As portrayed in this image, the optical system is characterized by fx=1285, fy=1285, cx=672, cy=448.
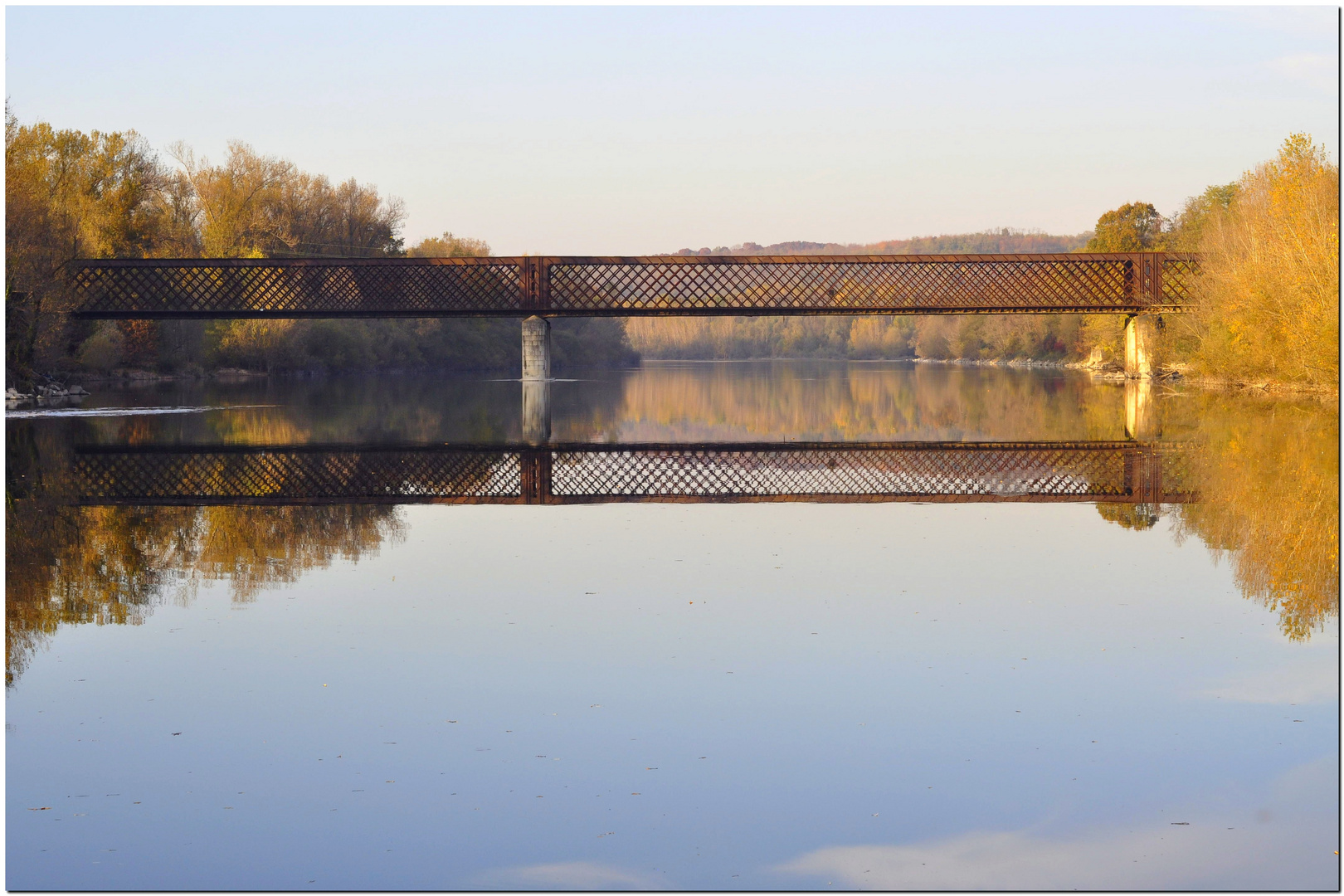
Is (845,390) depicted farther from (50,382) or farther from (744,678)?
(744,678)

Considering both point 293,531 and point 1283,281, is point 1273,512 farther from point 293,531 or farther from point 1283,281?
point 1283,281

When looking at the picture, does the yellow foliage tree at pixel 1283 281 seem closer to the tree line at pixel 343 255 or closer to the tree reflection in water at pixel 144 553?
the tree line at pixel 343 255

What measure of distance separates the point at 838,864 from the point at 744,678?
9.11 ft

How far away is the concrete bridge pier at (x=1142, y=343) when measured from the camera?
208 feet

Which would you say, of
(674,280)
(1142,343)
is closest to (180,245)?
(674,280)

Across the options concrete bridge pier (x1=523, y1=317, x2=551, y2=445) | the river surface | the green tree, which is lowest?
the river surface

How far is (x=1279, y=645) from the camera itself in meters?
9.00

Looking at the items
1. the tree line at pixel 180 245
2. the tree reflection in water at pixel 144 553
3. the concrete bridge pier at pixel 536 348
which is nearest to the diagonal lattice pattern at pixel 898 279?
the concrete bridge pier at pixel 536 348

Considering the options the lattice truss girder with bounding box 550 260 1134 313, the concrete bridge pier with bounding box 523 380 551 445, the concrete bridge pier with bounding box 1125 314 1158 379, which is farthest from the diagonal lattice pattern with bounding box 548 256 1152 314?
the concrete bridge pier with bounding box 523 380 551 445

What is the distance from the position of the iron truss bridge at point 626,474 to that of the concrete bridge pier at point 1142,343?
1523 inches

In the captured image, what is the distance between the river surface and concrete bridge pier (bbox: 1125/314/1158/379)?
49652mm

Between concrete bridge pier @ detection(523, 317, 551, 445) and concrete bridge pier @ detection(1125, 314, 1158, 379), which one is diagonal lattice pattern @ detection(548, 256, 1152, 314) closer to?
concrete bridge pier @ detection(1125, 314, 1158, 379)

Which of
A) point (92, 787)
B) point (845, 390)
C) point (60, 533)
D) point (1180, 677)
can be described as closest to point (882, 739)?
point (1180, 677)

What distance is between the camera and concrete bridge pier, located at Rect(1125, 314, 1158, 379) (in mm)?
63312
